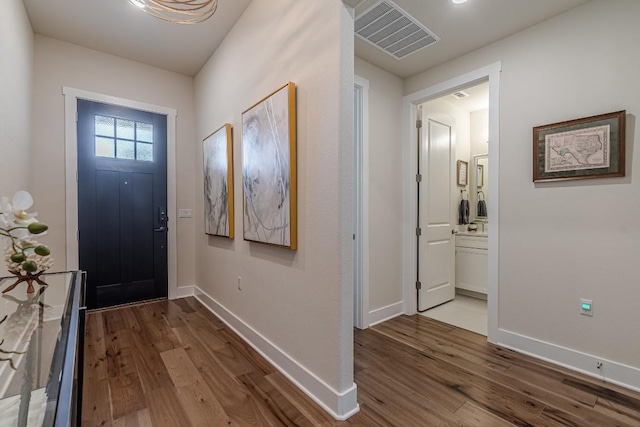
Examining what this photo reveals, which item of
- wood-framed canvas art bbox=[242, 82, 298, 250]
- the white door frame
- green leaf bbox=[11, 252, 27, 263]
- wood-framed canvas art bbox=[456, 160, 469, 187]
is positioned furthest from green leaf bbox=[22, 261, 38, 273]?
wood-framed canvas art bbox=[456, 160, 469, 187]

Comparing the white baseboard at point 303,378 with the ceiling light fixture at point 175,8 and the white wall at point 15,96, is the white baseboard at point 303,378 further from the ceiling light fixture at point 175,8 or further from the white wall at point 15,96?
the ceiling light fixture at point 175,8

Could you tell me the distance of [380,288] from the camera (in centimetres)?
301

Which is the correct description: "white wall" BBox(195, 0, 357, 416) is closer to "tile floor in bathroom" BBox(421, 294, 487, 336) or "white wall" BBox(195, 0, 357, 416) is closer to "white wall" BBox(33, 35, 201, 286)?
"white wall" BBox(33, 35, 201, 286)

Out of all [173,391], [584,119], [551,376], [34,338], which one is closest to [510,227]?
[584,119]

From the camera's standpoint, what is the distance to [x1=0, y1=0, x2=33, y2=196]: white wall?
6.13 feet

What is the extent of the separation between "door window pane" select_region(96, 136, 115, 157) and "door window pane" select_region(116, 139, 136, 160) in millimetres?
57

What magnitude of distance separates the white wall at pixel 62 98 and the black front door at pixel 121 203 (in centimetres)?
17

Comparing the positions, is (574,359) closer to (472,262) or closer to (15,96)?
(472,262)

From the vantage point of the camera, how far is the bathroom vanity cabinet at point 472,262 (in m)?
3.72

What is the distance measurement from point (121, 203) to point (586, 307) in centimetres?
451

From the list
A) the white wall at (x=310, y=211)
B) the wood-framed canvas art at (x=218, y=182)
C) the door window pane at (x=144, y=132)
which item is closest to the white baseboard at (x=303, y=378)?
the white wall at (x=310, y=211)

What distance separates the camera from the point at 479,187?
4137 millimetres

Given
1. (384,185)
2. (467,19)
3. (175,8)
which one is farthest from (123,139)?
(467,19)

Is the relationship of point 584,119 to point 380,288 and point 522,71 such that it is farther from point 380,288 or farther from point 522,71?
point 380,288
